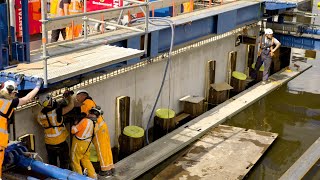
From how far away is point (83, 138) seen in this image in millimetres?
8484

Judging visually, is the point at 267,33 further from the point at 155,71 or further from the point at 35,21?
the point at 35,21

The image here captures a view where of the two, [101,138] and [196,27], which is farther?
[196,27]

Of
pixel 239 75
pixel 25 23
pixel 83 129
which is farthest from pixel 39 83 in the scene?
pixel 239 75

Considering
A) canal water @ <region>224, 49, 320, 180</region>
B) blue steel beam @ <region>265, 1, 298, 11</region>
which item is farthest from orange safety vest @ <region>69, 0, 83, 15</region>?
blue steel beam @ <region>265, 1, 298, 11</region>

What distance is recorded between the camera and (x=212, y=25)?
12.8 meters

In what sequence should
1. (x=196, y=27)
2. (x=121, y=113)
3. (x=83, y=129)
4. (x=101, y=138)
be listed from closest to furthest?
1. (x=83, y=129)
2. (x=101, y=138)
3. (x=121, y=113)
4. (x=196, y=27)

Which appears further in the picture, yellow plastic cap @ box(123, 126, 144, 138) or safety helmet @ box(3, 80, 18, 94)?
yellow plastic cap @ box(123, 126, 144, 138)

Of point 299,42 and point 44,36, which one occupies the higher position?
point 44,36

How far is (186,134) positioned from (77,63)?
13.7 ft

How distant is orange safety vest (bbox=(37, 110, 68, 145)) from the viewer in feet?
27.1

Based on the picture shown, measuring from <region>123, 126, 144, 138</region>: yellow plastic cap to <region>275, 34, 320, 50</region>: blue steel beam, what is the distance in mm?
7053

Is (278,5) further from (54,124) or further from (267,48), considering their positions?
(54,124)

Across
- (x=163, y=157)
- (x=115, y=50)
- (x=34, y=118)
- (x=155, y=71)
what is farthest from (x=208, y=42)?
(x=34, y=118)

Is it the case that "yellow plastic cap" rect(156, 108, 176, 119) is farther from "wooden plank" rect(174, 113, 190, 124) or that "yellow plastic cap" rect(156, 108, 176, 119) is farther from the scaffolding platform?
the scaffolding platform
